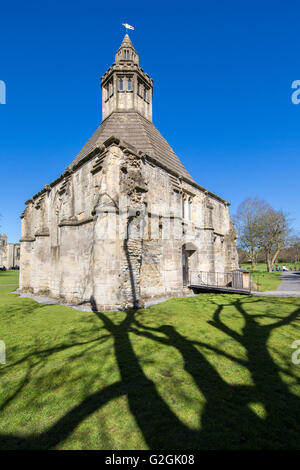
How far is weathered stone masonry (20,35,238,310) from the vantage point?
10.6 metres

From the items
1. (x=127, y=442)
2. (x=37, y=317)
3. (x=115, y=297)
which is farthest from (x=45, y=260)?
(x=127, y=442)

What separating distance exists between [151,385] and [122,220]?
758cm

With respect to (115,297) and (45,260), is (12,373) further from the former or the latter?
(45,260)

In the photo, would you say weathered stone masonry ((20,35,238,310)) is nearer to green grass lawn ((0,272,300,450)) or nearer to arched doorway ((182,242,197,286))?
arched doorway ((182,242,197,286))

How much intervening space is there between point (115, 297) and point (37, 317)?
3390 millimetres

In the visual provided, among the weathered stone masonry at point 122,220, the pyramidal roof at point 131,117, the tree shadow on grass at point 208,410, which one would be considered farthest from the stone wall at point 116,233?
the tree shadow on grass at point 208,410

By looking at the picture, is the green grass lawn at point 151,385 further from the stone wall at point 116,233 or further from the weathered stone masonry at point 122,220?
the weathered stone masonry at point 122,220

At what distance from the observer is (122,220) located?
35.4 ft

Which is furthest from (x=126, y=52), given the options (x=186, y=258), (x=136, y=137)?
(x=186, y=258)

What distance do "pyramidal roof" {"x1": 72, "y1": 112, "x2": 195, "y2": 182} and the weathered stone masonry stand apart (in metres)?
0.07

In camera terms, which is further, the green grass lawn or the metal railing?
the metal railing

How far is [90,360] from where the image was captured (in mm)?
5336

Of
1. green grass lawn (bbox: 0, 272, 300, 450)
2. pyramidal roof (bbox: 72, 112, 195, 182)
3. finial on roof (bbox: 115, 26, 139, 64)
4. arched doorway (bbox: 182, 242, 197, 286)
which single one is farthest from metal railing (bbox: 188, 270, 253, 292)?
finial on roof (bbox: 115, 26, 139, 64)

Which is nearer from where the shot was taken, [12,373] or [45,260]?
[12,373]
